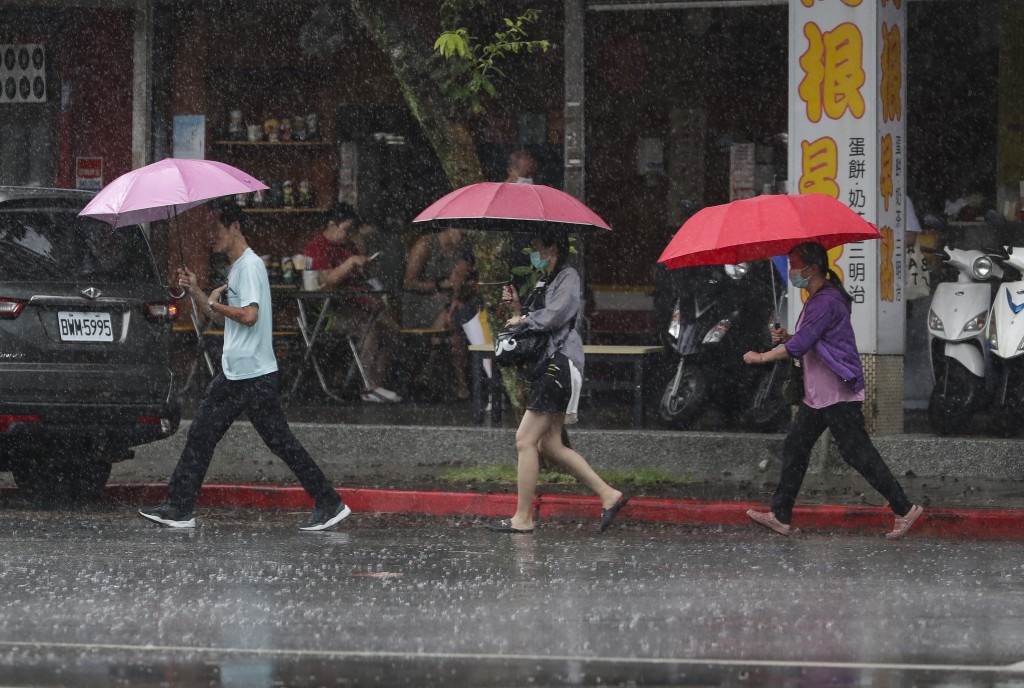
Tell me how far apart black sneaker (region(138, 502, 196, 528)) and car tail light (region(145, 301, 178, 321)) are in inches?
48.4

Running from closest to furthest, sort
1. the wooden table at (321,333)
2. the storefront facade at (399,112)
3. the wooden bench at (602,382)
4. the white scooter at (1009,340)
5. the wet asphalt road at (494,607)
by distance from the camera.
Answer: the wet asphalt road at (494,607) < the white scooter at (1009,340) < the wooden bench at (602,382) < the wooden table at (321,333) < the storefront facade at (399,112)

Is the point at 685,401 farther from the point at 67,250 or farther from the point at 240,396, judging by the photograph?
the point at 67,250

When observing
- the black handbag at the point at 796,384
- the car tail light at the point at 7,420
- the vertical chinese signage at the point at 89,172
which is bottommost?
the car tail light at the point at 7,420

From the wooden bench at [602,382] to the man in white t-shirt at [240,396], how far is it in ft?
9.41

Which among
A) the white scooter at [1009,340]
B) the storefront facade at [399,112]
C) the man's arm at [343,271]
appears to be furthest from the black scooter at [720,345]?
the man's arm at [343,271]

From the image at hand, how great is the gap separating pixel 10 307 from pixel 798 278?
4.61 meters

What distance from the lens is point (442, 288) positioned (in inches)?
626

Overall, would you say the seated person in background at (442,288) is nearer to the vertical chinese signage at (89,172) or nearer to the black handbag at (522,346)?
the vertical chinese signage at (89,172)

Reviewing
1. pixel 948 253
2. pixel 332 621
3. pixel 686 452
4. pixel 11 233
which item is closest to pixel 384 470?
pixel 686 452

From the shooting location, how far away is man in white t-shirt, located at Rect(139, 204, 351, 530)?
10.2 metres

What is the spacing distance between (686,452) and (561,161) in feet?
16.3

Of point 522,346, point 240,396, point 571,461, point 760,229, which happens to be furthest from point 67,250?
point 760,229

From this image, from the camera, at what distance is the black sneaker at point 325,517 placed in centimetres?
1037

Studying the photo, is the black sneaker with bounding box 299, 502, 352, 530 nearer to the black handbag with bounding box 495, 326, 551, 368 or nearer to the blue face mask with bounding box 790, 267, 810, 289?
the black handbag with bounding box 495, 326, 551, 368
